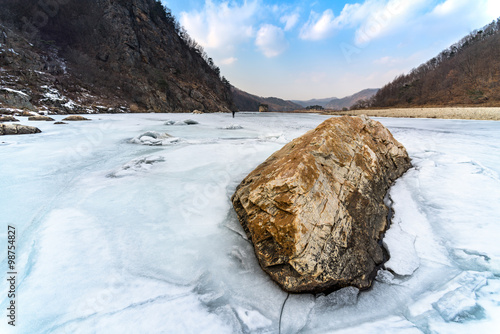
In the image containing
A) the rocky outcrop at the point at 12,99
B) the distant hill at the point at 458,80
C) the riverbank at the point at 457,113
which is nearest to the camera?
the rocky outcrop at the point at 12,99

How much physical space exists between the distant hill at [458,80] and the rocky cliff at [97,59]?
152 ft

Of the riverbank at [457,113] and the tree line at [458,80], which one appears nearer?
the riverbank at [457,113]

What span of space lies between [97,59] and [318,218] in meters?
48.6

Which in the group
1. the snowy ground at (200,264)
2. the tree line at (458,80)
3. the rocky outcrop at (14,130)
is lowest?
the snowy ground at (200,264)

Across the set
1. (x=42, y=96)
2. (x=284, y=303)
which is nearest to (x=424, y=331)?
Result: (x=284, y=303)

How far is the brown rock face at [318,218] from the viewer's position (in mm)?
1856

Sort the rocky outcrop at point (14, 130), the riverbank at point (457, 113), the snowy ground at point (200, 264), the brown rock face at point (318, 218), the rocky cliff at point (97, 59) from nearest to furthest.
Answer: the snowy ground at point (200, 264) → the brown rock face at point (318, 218) → the rocky outcrop at point (14, 130) → the riverbank at point (457, 113) → the rocky cliff at point (97, 59)

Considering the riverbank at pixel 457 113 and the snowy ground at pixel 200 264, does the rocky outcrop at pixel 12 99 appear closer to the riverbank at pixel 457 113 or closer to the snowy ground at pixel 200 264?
the snowy ground at pixel 200 264

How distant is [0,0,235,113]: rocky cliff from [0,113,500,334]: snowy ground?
20.7 meters

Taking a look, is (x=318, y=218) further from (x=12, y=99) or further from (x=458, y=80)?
(x=458, y=80)

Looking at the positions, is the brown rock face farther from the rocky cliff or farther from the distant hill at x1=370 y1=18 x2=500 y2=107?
the distant hill at x1=370 y1=18 x2=500 y2=107

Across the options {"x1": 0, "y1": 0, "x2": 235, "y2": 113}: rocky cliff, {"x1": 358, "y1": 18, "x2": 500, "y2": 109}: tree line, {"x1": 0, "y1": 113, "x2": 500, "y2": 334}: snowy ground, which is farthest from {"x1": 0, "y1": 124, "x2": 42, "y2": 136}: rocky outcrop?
{"x1": 358, "y1": 18, "x2": 500, "y2": 109}: tree line

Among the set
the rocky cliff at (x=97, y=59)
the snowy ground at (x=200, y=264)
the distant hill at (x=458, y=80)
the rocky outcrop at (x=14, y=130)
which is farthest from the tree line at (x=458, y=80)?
the rocky outcrop at (x=14, y=130)

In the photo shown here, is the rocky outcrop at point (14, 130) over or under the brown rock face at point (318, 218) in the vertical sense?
over
